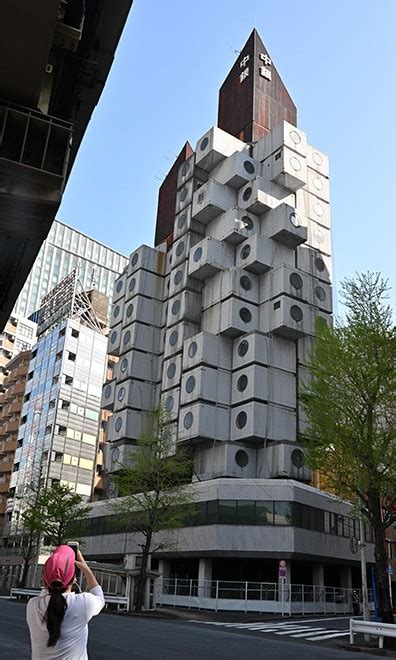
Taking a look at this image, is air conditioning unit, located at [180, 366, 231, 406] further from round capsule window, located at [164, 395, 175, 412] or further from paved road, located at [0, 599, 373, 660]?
paved road, located at [0, 599, 373, 660]

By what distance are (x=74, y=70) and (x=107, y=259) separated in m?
180

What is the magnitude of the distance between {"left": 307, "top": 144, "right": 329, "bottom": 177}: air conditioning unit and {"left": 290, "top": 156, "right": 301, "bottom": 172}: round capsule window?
2917mm

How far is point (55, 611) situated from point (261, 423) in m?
42.4

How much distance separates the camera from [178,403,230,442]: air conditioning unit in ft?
149

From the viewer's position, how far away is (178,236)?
58.1 meters

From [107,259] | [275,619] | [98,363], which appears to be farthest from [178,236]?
[107,259]

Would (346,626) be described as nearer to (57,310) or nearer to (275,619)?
(275,619)

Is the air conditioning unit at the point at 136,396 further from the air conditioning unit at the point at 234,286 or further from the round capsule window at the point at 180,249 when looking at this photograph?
the round capsule window at the point at 180,249

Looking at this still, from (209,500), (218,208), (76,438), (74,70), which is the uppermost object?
(218,208)

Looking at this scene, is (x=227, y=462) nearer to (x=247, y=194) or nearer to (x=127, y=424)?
(x=127, y=424)

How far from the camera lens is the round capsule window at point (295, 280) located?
49.0 meters

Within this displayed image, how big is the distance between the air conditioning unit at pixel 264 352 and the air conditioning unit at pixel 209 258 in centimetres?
682

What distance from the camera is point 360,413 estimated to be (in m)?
20.2

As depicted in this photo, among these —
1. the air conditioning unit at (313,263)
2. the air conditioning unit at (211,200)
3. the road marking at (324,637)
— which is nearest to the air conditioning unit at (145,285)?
the air conditioning unit at (211,200)
